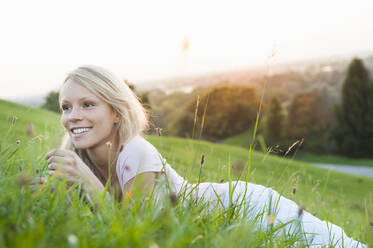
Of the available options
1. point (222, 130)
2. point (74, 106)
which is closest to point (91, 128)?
point (74, 106)

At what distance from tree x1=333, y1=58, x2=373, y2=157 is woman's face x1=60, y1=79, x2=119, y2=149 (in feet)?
103

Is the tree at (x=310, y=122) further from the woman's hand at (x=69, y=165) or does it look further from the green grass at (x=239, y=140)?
the woman's hand at (x=69, y=165)

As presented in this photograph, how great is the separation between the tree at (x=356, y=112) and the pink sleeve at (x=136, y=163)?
103ft

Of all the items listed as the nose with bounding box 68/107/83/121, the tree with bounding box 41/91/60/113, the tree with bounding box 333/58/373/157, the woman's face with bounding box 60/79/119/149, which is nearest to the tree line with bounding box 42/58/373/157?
the tree with bounding box 333/58/373/157

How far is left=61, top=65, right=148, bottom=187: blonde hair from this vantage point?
288 cm

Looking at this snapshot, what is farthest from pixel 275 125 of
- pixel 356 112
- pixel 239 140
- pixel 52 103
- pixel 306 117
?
pixel 52 103

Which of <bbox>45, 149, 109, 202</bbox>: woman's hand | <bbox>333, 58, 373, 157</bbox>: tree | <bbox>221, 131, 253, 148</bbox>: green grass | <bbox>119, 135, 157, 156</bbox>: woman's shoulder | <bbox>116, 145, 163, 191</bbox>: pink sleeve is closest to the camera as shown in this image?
<bbox>45, 149, 109, 202</bbox>: woman's hand

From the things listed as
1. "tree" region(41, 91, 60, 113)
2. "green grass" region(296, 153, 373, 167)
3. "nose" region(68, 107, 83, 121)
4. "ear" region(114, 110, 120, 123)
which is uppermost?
"nose" region(68, 107, 83, 121)

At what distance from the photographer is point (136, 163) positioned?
2.63m

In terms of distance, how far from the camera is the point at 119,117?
3088 millimetres

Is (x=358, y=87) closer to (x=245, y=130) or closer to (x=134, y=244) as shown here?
(x=245, y=130)

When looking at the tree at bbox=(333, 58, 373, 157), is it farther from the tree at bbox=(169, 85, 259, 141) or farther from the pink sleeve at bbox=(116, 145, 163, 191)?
the pink sleeve at bbox=(116, 145, 163, 191)

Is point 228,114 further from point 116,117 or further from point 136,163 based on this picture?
point 136,163

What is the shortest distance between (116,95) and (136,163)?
0.73 metres
